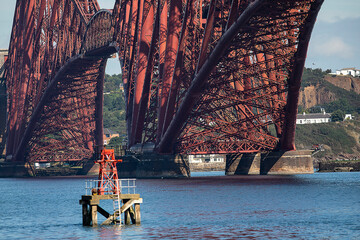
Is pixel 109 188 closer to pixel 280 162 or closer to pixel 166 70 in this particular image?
pixel 166 70

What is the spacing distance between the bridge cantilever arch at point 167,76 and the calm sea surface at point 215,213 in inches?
393

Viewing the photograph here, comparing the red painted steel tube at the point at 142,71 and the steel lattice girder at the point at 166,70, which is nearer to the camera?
the steel lattice girder at the point at 166,70

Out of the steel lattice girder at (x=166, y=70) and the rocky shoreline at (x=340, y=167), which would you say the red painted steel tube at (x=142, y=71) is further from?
the rocky shoreline at (x=340, y=167)

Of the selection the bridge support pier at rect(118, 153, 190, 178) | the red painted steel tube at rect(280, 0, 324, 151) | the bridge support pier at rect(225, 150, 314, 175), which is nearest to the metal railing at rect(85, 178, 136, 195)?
the bridge support pier at rect(118, 153, 190, 178)

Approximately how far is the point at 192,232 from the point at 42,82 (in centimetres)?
9108

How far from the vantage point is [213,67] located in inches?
3253

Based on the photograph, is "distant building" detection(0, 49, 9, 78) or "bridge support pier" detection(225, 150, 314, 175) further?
"distant building" detection(0, 49, 9, 78)

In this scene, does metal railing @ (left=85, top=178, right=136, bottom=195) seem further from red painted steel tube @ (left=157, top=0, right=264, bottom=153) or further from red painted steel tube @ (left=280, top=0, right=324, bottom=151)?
red painted steel tube @ (left=280, top=0, right=324, bottom=151)

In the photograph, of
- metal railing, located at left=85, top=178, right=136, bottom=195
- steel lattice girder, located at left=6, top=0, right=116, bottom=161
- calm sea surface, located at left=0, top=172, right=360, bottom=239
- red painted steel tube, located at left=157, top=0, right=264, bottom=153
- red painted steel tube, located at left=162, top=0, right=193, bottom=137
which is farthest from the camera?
→ steel lattice girder, located at left=6, top=0, right=116, bottom=161

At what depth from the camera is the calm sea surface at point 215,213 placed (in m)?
47.4

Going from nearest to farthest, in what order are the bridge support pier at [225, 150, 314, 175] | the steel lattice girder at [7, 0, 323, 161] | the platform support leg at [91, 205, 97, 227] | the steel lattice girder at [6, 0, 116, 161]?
the platform support leg at [91, 205, 97, 227] → the steel lattice girder at [7, 0, 323, 161] → the bridge support pier at [225, 150, 314, 175] → the steel lattice girder at [6, 0, 116, 161]

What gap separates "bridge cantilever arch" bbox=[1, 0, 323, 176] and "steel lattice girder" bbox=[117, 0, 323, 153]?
15cm

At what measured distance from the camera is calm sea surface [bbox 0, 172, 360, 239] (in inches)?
1865

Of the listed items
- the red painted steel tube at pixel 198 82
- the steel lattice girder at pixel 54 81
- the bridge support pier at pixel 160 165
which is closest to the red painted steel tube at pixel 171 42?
the red painted steel tube at pixel 198 82
